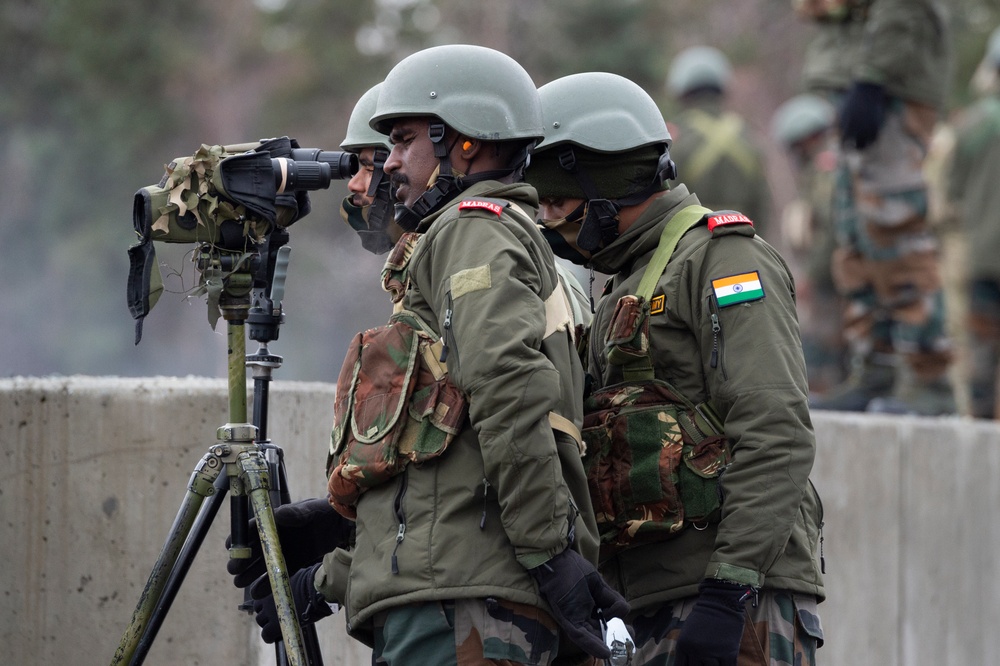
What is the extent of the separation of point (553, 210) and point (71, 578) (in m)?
2.12

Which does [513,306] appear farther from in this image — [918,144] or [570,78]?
[918,144]

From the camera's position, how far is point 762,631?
12.5 feet

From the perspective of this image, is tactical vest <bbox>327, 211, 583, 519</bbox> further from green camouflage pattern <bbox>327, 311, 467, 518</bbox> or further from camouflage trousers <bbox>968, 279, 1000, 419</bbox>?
camouflage trousers <bbox>968, 279, 1000, 419</bbox>

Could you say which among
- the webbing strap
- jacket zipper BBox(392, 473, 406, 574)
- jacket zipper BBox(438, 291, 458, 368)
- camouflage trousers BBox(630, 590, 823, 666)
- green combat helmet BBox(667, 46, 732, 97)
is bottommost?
camouflage trousers BBox(630, 590, 823, 666)

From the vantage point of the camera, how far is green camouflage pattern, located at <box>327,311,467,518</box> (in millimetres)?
3328

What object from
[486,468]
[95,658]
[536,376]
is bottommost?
[95,658]

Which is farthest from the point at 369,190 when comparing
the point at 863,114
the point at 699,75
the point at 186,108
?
the point at 186,108

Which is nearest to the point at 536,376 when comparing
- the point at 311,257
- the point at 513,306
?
the point at 513,306

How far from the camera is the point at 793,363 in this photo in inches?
148

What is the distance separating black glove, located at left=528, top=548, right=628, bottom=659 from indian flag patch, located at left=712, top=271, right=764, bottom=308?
2.90 feet

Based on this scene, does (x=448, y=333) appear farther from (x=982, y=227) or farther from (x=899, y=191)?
(x=982, y=227)

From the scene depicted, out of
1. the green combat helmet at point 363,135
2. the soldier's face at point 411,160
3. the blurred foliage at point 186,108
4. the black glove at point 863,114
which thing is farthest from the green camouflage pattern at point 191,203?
the blurred foliage at point 186,108

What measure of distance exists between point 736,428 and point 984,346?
6.25m

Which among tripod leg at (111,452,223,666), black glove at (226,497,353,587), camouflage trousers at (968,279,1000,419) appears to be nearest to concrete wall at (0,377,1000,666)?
black glove at (226,497,353,587)
